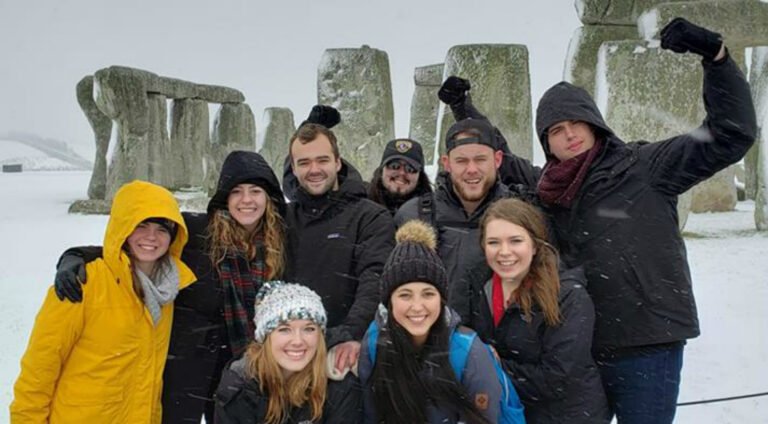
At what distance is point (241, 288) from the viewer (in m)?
2.53

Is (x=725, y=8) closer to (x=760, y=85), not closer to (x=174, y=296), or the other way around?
(x=760, y=85)

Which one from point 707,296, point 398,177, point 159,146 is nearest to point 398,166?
point 398,177

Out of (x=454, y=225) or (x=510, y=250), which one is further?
(x=454, y=225)

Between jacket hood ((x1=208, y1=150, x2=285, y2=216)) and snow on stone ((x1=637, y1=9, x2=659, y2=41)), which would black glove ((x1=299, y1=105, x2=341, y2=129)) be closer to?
jacket hood ((x1=208, y1=150, x2=285, y2=216))

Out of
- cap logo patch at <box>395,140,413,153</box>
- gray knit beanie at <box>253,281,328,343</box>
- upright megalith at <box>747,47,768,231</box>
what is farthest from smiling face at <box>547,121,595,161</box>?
upright megalith at <box>747,47,768,231</box>

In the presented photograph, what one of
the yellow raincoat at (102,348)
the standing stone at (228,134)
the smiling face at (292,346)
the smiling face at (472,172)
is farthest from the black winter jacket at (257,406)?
the standing stone at (228,134)

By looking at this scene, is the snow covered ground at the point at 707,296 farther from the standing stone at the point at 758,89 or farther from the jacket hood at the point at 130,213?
the jacket hood at the point at 130,213

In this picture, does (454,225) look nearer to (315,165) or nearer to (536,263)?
(536,263)

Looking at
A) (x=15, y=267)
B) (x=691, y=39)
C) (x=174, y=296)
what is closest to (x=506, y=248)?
(x=691, y=39)

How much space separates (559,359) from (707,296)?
3.95 m

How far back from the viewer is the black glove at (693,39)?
2.06 metres

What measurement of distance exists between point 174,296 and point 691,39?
1.93 meters

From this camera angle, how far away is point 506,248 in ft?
7.51

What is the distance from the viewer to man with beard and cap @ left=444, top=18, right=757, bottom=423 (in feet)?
7.13
